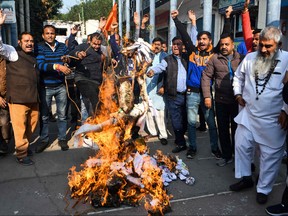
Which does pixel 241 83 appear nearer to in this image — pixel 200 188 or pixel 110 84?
pixel 200 188

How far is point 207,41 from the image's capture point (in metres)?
4.55

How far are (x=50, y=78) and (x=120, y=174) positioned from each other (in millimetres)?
2410

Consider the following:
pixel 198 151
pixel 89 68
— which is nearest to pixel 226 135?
pixel 198 151

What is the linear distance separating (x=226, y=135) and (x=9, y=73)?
343 centimetres

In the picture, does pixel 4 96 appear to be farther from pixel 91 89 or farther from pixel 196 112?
pixel 196 112

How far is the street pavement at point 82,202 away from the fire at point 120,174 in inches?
4.7

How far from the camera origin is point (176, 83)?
4.96 meters

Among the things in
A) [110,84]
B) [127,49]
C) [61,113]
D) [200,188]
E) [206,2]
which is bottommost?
[200,188]

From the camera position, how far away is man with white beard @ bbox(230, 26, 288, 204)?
11.1 ft

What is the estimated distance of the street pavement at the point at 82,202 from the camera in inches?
131

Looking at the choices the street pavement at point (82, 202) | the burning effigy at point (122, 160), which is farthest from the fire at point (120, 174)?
the street pavement at point (82, 202)

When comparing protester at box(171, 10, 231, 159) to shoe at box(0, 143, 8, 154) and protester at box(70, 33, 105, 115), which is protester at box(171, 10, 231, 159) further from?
shoe at box(0, 143, 8, 154)

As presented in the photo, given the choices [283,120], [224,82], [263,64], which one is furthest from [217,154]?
[263,64]

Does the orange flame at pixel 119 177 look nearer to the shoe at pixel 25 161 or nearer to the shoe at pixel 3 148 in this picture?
the shoe at pixel 25 161
